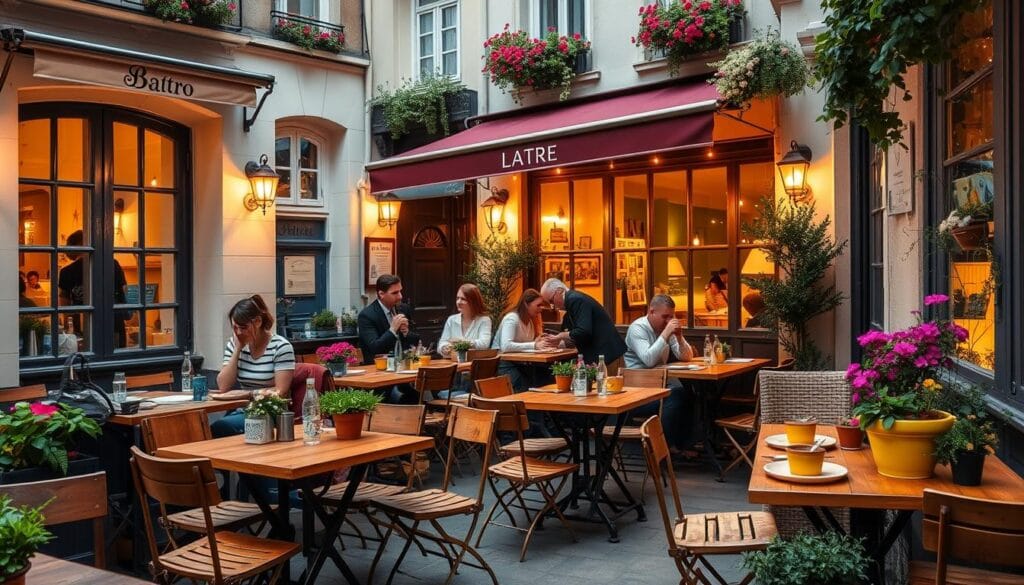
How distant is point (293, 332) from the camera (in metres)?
10.9

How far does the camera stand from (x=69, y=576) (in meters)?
2.86

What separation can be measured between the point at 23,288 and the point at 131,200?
1.43m

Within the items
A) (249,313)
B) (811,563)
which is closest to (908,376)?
(811,563)

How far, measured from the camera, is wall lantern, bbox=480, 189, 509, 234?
36.6 feet

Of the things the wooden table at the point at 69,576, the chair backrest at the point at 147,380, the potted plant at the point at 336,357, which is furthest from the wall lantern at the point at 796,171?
the wooden table at the point at 69,576

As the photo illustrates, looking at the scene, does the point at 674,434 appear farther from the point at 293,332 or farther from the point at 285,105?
the point at 285,105

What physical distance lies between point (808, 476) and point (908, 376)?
1.78 ft

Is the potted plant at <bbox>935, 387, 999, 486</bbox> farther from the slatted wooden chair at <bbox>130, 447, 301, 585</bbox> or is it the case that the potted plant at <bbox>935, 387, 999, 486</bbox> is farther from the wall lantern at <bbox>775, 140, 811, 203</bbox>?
the wall lantern at <bbox>775, 140, 811, 203</bbox>

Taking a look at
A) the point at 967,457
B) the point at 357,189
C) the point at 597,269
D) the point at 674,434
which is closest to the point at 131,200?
the point at 357,189

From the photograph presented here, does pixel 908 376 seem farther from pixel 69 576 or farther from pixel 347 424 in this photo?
pixel 69 576

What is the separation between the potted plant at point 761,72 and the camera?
26.6 feet

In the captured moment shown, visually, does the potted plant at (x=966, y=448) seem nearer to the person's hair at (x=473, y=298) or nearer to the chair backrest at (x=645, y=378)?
the chair backrest at (x=645, y=378)

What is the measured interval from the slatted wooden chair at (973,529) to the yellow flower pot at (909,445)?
52 cm

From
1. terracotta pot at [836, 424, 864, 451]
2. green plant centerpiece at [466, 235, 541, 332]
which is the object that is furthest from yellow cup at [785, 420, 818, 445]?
green plant centerpiece at [466, 235, 541, 332]
